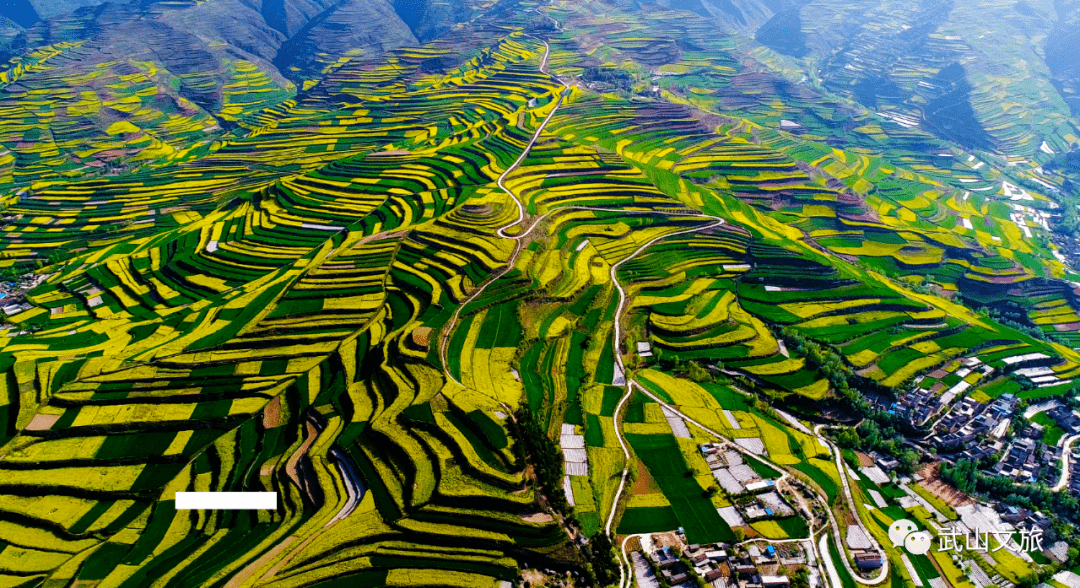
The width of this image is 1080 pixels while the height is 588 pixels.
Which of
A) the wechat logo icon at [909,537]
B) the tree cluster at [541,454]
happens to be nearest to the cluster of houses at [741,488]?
the wechat logo icon at [909,537]

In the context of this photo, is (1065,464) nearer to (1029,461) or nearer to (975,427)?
(1029,461)

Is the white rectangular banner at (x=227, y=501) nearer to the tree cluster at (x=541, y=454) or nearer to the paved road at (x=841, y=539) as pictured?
the tree cluster at (x=541, y=454)

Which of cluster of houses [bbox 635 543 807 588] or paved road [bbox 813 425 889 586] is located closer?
cluster of houses [bbox 635 543 807 588]

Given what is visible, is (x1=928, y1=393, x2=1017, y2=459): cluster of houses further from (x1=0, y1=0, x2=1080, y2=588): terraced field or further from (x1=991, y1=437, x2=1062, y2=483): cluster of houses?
(x1=0, y1=0, x2=1080, y2=588): terraced field

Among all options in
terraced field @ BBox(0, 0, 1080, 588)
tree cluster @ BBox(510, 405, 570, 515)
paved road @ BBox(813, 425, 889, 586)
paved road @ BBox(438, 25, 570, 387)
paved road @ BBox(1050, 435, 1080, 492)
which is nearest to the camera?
paved road @ BBox(813, 425, 889, 586)

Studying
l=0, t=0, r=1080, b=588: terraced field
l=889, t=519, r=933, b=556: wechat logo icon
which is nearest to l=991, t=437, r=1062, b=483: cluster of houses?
l=0, t=0, r=1080, b=588: terraced field

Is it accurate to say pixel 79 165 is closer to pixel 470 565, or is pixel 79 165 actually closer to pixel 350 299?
pixel 350 299

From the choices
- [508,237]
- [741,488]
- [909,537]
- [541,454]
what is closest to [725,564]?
[741,488]
